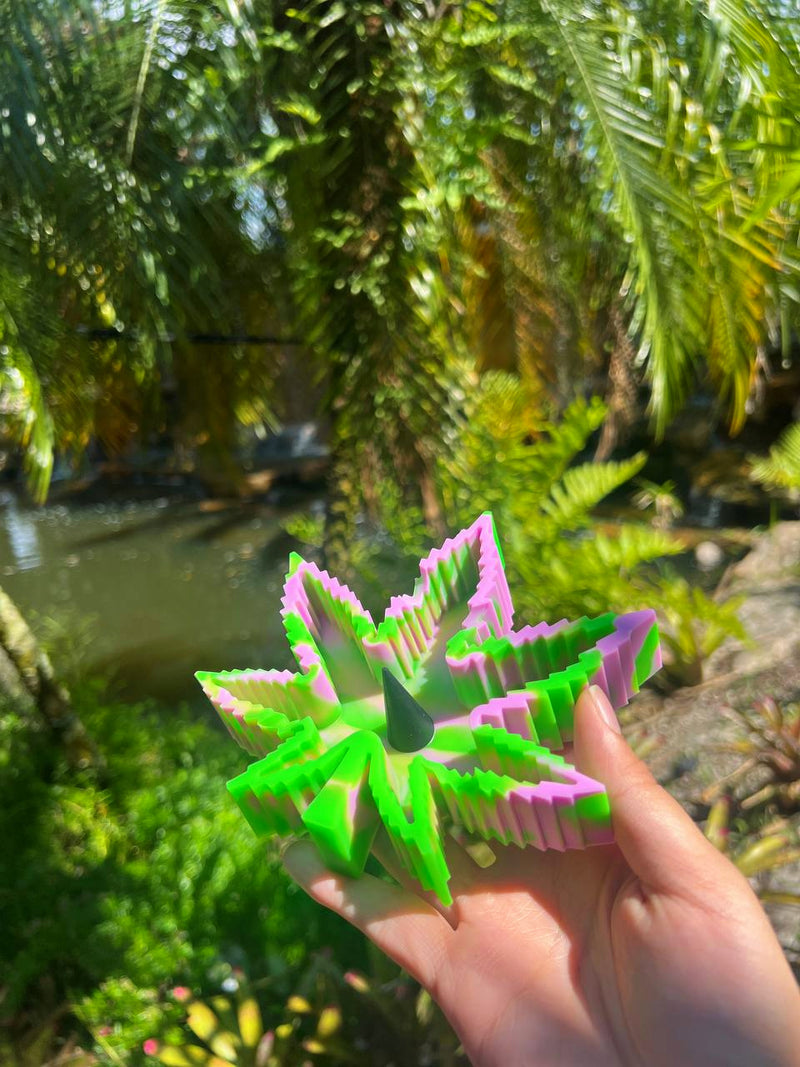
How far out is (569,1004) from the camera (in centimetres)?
109

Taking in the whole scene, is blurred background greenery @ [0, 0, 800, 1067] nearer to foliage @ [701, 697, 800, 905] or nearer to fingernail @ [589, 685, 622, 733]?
foliage @ [701, 697, 800, 905]

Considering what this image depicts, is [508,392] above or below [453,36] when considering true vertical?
below

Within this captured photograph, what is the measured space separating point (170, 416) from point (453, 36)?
528 centimetres

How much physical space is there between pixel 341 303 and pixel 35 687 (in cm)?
195

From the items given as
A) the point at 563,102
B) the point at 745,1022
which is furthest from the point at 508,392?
the point at 745,1022

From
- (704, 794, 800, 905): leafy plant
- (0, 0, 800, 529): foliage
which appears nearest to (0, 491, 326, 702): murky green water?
(0, 0, 800, 529): foliage

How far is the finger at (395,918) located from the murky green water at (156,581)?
3.79 m

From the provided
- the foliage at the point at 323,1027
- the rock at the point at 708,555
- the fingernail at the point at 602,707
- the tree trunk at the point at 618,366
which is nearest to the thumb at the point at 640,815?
the fingernail at the point at 602,707

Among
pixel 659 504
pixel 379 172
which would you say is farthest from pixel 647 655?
pixel 659 504

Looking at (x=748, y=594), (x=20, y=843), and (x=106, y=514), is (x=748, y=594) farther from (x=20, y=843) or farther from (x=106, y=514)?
(x=106, y=514)

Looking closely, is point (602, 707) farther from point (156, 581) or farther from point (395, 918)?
point (156, 581)

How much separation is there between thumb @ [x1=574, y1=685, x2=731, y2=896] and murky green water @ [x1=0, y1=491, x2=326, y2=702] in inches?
158

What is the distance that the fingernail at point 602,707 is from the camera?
111 centimetres

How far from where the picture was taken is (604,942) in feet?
3.71
